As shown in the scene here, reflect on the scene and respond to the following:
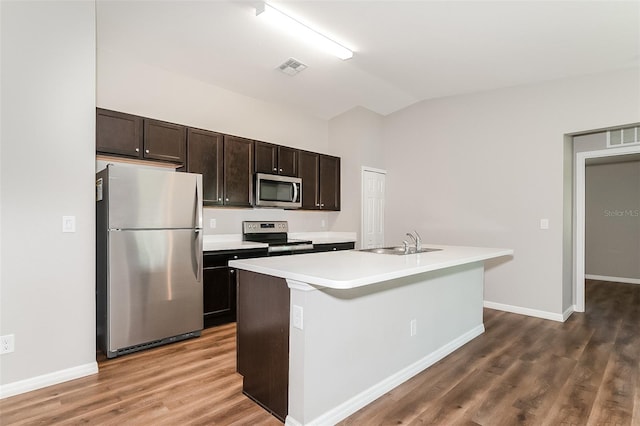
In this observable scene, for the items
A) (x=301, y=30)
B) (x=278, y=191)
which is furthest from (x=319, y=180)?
(x=301, y=30)

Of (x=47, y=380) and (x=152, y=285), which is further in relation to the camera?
(x=152, y=285)

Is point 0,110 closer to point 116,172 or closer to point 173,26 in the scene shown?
point 116,172

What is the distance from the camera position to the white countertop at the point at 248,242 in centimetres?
383

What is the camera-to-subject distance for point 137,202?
118 inches

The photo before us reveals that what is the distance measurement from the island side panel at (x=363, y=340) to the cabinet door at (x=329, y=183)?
8.49 ft

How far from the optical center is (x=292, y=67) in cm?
402

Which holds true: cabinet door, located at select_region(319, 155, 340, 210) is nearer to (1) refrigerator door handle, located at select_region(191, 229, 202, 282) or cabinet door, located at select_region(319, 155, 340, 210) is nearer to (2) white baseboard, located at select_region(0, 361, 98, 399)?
(1) refrigerator door handle, located at select_region(191, 229, 202, 282)

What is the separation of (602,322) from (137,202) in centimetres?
502

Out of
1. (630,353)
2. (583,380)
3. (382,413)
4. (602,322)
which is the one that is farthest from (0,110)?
(602,322)

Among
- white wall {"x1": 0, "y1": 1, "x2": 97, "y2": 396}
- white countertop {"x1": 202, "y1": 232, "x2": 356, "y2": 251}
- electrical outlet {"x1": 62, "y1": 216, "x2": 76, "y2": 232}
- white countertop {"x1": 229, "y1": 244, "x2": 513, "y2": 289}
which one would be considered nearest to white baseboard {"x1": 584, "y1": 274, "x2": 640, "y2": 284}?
white countertop {"x1": 202, "y1": 232, "x2": 356, "y2": 251}

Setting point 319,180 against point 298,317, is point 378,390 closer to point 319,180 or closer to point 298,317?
point 298,317

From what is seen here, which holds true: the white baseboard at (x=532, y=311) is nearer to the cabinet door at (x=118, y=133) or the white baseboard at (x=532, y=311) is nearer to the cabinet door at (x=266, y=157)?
the cabinet door at (x=266, y=157)

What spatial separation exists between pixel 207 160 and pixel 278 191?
1.05 m

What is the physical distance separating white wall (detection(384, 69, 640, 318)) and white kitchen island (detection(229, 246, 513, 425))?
2.05 meters
